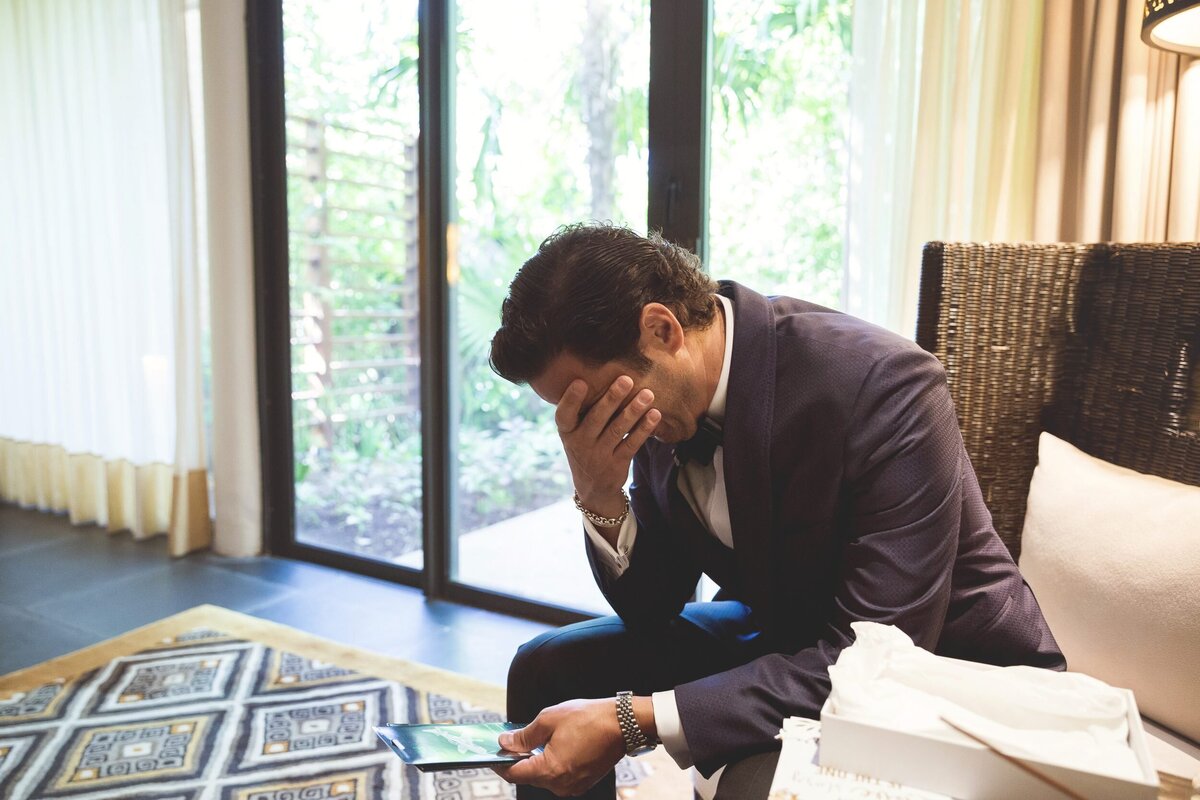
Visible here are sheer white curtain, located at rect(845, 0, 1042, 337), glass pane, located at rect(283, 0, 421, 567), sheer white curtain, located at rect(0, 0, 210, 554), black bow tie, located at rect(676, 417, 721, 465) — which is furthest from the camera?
sheer white curtain, located at rect(0, 0, 210, 554)

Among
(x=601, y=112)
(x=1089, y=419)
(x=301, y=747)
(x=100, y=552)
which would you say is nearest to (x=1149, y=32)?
(x=1089, y=419)

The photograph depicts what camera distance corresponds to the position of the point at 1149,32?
44.9 inches

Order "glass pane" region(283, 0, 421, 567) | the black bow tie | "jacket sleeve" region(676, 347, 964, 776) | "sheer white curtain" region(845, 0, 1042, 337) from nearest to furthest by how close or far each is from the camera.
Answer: "jacket sleeve" region(676, 347, 964, 776)
the black bow tie
"sheer white curtain" region(845, 0, 1042, 337)
"glass pane" region(283, 0, 421, 567)

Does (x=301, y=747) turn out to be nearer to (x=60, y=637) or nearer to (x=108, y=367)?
(x=60, y=637)

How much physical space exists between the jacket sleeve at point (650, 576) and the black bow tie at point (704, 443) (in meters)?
0.14

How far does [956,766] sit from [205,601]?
2.66m

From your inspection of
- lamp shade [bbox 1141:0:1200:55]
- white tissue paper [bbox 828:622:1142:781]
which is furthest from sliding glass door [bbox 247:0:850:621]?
white tissue paper [bbox 828:622:1142:781]

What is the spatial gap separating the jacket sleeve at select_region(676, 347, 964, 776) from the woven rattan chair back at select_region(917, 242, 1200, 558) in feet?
1.33

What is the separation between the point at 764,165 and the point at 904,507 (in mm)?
→ 1449

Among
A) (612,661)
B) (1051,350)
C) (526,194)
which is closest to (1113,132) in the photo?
(1051,350)

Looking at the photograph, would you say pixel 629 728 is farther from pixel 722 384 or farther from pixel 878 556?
pixel 722 384

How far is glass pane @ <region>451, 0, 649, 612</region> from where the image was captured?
2.45 meters

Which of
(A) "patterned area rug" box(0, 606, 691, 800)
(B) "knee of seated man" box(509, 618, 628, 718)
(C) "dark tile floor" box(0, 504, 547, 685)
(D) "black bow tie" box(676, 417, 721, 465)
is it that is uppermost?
(D) "black bow tie" box(676, 417, 721, 465)

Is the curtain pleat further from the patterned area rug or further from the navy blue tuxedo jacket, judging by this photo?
the patterned area rug
